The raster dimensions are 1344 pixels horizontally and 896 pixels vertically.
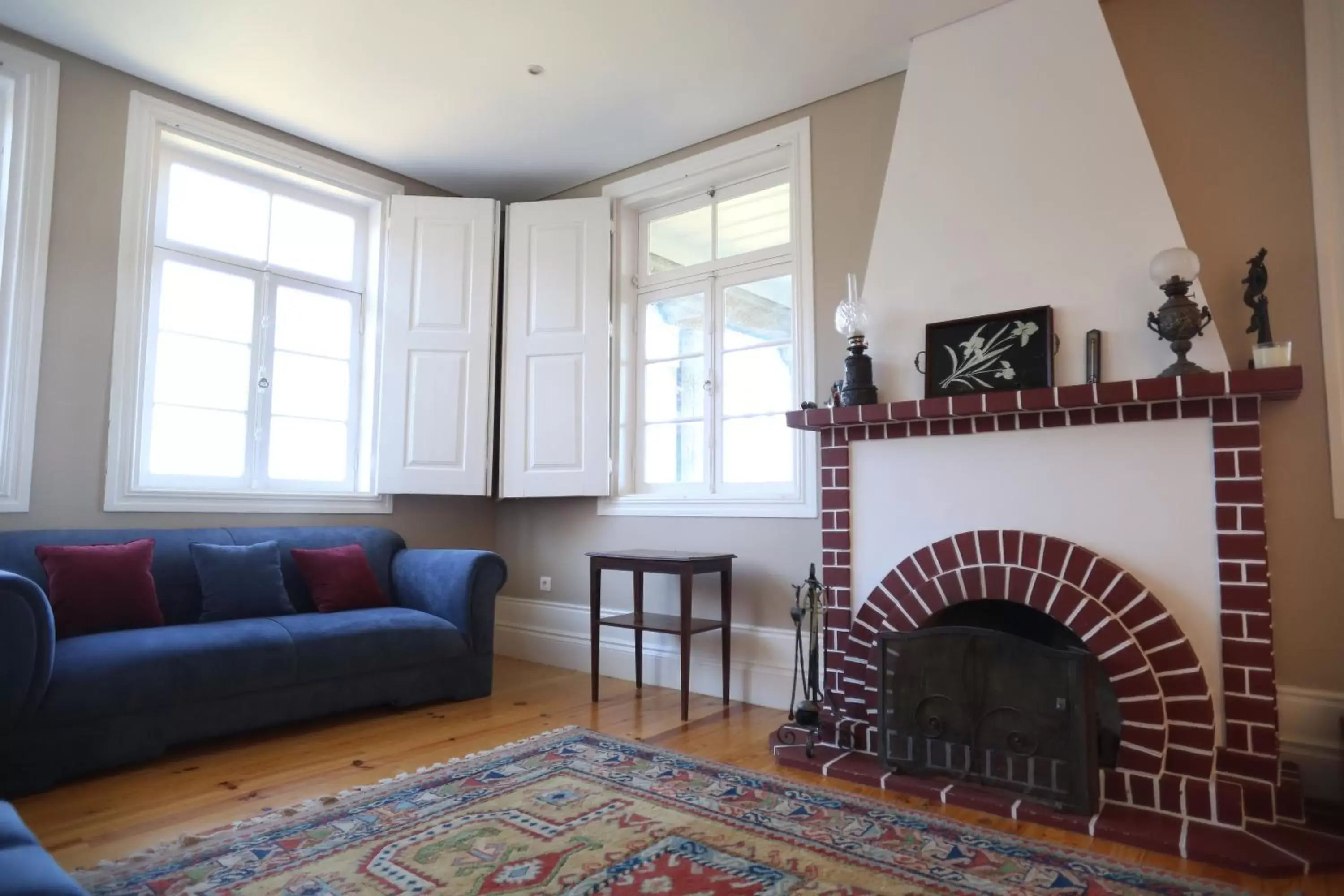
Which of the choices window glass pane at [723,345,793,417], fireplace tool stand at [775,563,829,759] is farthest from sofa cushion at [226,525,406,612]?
fireplace tool stand at [775,563,829,759]

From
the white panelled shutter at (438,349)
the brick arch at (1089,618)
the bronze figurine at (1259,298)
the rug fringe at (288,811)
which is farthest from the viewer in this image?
the white panelled shutter at (438,349)

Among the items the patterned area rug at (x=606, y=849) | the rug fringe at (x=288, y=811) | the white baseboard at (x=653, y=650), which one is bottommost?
the rug fringe at (x=288, y=811)

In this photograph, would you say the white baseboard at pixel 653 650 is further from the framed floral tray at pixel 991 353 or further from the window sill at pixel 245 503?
the framed floral tray at pixel 991 353

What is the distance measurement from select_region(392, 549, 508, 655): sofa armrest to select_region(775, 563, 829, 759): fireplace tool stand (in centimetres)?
145

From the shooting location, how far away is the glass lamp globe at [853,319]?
10.3ft

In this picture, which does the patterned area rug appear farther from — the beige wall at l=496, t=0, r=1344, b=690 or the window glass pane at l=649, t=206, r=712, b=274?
the window glass pane at l=649, t=206, r=712, b=274

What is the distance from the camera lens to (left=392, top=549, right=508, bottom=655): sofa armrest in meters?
3.67

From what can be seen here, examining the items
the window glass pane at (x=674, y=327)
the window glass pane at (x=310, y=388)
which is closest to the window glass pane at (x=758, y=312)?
the window glass pane at (x=674, y=327)

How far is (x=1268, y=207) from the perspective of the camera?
258 centimetres

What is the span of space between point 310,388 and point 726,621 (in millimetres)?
2635

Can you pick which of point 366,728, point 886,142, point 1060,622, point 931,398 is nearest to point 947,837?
point 1060,622

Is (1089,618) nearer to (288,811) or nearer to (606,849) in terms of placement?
(606,849)

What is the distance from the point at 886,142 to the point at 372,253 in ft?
9.72

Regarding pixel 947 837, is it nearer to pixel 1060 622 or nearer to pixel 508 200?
pixel 1060 622
